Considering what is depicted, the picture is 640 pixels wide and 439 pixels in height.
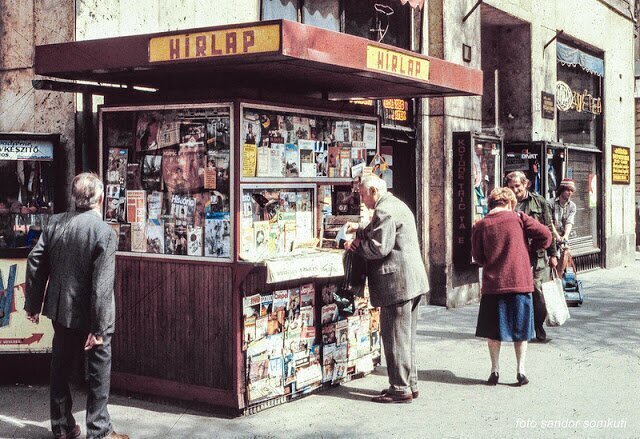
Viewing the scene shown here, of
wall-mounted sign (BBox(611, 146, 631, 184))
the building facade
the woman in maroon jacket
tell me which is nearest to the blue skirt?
the woman in maroon jacket

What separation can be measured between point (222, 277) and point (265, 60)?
1.64 meters

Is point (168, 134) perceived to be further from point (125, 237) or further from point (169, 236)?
point (125, 237)

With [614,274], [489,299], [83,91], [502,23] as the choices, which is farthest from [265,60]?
[614,274]

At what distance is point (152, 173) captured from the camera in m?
6.71

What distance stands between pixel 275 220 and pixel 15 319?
2.37 m

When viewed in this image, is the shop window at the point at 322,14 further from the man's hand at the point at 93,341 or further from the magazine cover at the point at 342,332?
the man's hand at the point at 93,341

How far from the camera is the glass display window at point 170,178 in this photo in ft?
20.9

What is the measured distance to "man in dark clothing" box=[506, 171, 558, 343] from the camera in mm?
8688

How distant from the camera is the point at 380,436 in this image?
5.75 metres

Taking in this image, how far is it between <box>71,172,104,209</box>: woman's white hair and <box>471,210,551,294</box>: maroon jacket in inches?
131

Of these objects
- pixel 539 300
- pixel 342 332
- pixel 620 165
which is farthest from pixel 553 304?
pixel 620 165

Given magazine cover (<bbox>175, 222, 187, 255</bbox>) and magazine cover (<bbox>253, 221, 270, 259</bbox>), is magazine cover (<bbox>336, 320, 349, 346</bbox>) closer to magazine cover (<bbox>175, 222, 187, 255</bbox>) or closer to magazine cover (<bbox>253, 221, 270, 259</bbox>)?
magazine cover (<bbox>253, 221, 270, 259</bbox>)

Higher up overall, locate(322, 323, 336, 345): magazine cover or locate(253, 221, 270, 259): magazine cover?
locate(253, 221, 270, 259): magazine cover

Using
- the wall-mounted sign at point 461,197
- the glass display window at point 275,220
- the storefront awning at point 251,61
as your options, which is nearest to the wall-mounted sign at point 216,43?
the storefront awning at point 251,61
